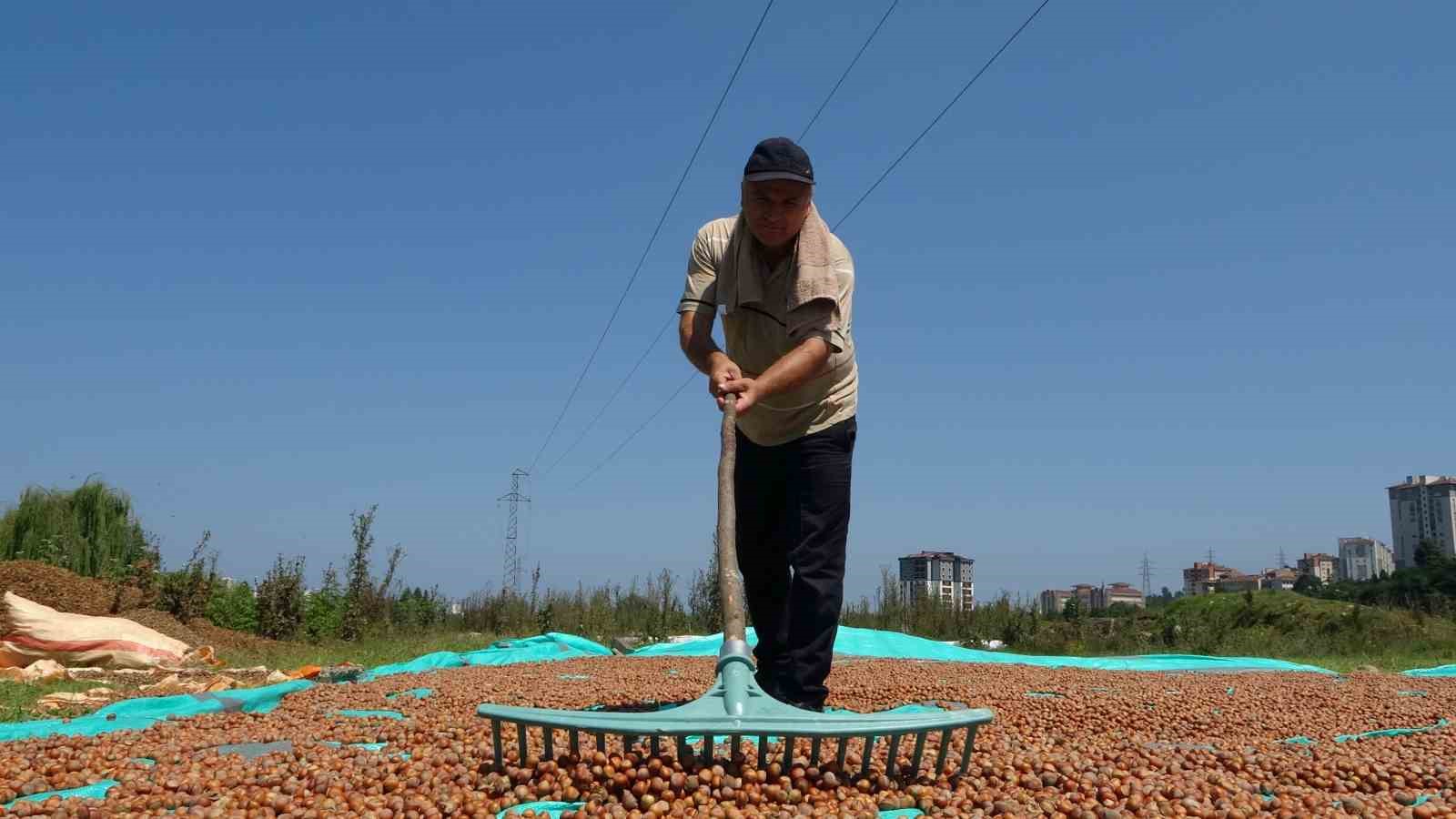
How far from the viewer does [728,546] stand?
7.23ft

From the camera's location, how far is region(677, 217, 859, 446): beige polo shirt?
277cm

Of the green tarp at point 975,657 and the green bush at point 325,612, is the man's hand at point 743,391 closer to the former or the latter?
the green tarp at point 975,657

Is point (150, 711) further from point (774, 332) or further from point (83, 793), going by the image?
point (774, 332)

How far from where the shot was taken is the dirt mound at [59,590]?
27.3 ft

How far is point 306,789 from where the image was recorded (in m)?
1.95

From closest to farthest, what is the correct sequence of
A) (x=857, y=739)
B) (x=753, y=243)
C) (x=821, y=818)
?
(x=821, y=818) < (x=857, y=739) < (x=753, y=243)

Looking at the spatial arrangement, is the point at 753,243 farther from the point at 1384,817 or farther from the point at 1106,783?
the point at 1384,817

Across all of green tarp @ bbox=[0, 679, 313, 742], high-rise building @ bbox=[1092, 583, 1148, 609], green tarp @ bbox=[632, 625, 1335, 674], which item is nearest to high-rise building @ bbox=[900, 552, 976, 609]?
high-rise building @ bbox=[1092, 583, 1148, 609]

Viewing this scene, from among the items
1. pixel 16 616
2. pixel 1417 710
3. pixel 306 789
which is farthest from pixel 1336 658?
pixel 16 616

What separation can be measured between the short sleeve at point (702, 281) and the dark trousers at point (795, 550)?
0.45 meters

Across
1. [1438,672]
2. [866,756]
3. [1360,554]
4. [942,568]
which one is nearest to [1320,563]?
[1360,554]

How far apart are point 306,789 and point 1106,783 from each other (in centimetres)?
159

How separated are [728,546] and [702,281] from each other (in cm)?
100

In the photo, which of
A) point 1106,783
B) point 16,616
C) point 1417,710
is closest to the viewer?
point 1106,783
